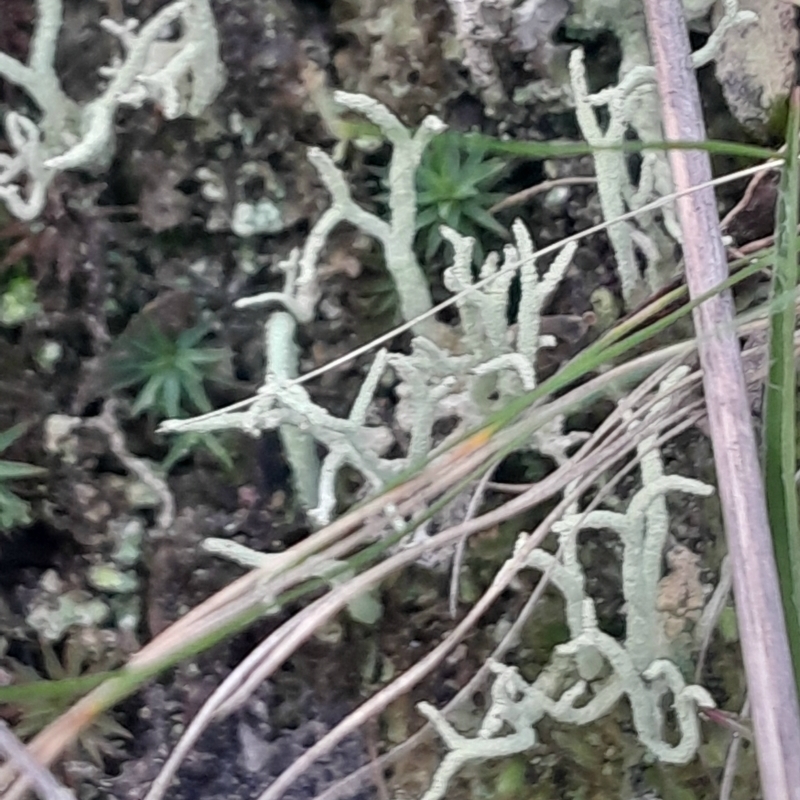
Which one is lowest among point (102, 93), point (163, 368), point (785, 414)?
point (785, 414)

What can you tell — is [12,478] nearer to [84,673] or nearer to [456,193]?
[84,673]

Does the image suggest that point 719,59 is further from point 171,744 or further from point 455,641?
point 171,744

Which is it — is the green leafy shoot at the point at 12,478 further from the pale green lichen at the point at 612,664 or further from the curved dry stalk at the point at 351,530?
the pale green lichen at the point at 612,664

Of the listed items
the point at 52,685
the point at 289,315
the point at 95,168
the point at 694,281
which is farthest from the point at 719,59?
the point at 52,685

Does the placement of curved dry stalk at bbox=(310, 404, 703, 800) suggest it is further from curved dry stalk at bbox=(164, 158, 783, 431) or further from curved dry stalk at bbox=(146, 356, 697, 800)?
curved dry stalk at bbox=(164, 158, 783, 431)

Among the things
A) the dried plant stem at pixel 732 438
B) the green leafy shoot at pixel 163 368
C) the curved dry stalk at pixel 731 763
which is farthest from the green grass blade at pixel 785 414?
the green leafy shoot at pixel 163 368


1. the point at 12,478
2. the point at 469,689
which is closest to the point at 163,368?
the point at 12,478
